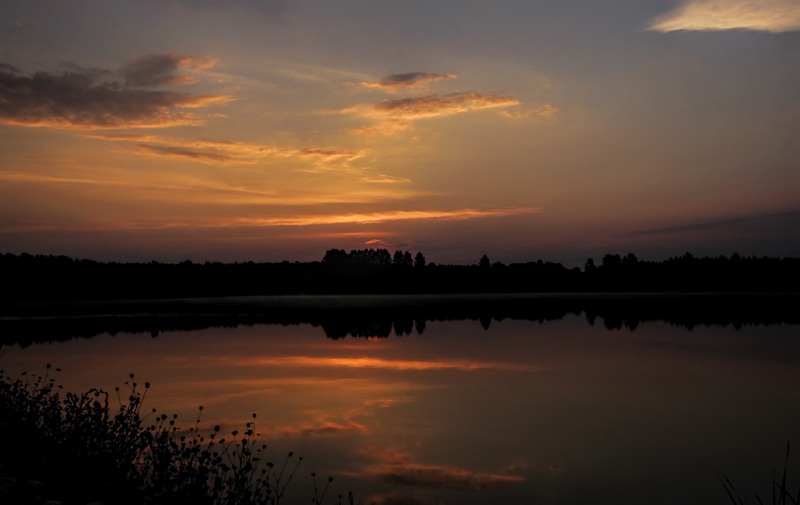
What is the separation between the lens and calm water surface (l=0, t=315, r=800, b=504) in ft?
37.2

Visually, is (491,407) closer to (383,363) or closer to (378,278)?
(383,363)

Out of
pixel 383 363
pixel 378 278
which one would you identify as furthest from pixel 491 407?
pixel 378 278

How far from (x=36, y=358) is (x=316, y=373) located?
14062 millimetres

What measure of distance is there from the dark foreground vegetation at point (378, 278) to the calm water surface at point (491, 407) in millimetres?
107058

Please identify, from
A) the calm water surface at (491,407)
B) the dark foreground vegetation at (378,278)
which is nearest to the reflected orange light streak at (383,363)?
the calm water surface at (491,407)

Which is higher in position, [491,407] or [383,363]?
[491,407]

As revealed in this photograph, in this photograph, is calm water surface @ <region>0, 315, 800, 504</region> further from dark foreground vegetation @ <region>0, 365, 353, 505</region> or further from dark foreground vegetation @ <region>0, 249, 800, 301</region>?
dark foreground vegetation @ <region>0, 249, 800, 301</region>

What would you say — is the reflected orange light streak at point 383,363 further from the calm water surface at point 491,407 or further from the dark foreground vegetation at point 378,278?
the dark foreground vegetation at point 378,278

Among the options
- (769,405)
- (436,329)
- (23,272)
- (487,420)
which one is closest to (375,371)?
(487,420)

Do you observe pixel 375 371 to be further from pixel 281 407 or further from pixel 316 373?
pixel 281 407

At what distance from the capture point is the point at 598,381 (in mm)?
21281

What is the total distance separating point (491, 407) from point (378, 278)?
16871 cm

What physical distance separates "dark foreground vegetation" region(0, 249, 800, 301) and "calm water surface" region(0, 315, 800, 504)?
4215 inches

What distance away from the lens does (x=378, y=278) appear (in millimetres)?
185375
